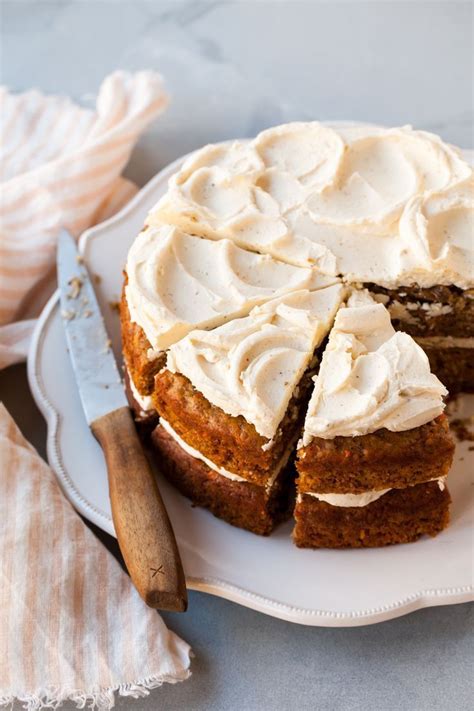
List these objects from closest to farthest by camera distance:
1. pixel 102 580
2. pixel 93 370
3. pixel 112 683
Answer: pixel 112 683 → pixel 102 580 → pixel 93 370

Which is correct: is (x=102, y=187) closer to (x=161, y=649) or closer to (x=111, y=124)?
(x=111, y=124)

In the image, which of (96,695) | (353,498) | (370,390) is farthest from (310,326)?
(96,695)

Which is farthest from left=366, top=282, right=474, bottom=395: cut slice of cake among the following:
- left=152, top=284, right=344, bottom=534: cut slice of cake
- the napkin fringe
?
the napkin fringe

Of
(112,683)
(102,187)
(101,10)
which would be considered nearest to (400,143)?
(102,187)

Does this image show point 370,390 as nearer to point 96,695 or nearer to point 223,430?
point 223,430

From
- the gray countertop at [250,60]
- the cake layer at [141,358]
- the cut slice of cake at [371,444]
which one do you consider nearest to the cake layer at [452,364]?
the cut slice of cake at [371,444]

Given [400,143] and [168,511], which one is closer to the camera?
[168,511]

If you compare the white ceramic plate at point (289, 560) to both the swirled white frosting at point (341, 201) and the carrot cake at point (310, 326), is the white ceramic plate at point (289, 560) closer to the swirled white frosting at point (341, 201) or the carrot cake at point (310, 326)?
the carrot cake at point (310, 326)

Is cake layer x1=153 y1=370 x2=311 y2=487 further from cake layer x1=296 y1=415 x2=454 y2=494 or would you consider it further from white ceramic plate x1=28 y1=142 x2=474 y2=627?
white ceramic plate x1=28 y1=142 x2=474 y2=627
